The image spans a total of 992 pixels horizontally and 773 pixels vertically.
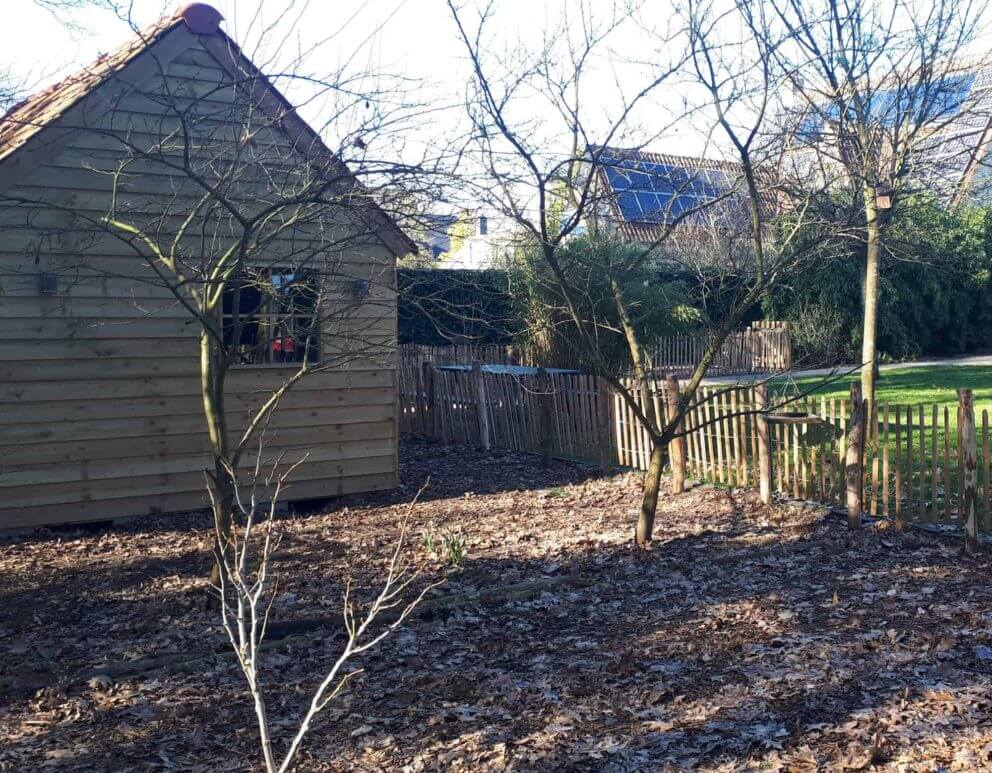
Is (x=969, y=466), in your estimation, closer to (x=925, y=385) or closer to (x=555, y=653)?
(x=555, y=653)

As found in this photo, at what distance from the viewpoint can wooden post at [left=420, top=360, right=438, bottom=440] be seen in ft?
51.6

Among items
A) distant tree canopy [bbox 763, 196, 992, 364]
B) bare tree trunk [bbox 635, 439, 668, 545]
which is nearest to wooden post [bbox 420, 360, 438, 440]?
bare tree trunk [bbox 635, 439, 668, 545]

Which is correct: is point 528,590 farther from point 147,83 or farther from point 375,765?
point 147,83

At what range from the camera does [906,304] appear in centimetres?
2572

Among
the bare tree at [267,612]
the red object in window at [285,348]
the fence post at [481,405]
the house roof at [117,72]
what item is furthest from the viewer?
the fence post at [481,405]

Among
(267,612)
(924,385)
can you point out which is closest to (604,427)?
(267,612)

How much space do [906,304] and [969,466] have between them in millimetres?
19855

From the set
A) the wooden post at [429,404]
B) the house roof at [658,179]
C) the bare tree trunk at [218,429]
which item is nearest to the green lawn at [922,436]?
the house roof at [658,179]

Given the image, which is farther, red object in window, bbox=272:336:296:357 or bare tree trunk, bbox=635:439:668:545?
red object in window, bbox=272:336:296:357

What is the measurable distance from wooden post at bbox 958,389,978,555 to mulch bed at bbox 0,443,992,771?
0.62 ft

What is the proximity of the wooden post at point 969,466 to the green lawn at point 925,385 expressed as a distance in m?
7.02

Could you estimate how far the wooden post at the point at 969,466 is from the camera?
736 centimetres

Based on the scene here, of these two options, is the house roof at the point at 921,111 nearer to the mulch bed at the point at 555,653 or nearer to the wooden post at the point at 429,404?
the mulch bed at the point at 555,653

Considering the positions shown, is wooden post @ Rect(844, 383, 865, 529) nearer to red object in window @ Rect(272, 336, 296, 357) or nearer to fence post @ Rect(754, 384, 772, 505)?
fence post @ Rect(754, 384, 772, 505)
